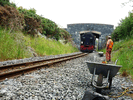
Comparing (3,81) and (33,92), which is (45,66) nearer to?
(3,81)

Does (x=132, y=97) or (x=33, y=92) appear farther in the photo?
(x=132, y=97)

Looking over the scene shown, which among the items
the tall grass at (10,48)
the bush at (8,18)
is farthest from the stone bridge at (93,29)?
the tall grass at (10,48)

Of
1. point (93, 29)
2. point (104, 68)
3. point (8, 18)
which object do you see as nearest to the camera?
point (104, 68)

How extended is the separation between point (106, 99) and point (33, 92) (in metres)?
1.66

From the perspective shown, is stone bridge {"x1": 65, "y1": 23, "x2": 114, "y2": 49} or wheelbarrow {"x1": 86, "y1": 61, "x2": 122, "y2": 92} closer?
wheelbarrow {"x1": 86, "y1": 61, "x2": 122, "y2": 92}

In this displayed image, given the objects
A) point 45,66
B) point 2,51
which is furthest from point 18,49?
point 45,66

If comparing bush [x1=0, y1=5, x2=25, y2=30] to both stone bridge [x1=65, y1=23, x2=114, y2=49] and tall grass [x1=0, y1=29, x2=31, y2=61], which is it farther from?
stone bridge [x1=65, y1=23, x2=114, y2=49]

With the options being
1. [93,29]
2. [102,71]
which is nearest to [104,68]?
[102,71]

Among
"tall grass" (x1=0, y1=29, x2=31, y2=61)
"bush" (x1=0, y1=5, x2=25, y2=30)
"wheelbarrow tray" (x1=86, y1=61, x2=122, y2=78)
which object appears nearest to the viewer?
"wheelbarrow tray" (x1=86, y1=61, x2=122, y2=78)

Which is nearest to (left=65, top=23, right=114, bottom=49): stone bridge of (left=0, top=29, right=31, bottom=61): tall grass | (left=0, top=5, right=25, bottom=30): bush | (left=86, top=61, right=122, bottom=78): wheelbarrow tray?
(left=0, top=5, right=25, bottom=30): bush

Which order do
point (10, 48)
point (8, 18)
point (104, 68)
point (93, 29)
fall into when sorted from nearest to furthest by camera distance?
point (104, 68)
point (10, 48)
point (8, 18)
point (93, 29)

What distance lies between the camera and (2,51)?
21.2 feet

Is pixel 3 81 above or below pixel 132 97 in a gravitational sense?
above

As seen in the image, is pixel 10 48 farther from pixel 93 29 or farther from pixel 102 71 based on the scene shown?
pixel 93 29
